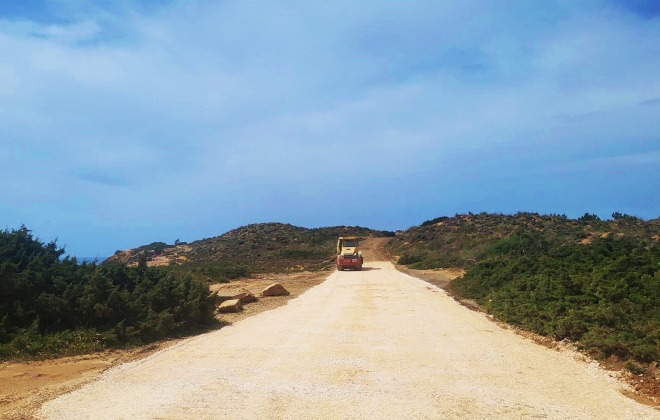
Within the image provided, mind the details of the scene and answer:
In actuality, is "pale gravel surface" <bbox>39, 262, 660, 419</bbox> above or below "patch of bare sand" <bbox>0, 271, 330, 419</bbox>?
above

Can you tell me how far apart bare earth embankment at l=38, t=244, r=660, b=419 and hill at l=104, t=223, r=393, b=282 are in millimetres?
23660

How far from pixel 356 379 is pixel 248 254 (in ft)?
186

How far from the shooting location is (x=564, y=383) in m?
8.24

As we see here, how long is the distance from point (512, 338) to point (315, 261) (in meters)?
43.1

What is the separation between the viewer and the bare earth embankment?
6.93 metres

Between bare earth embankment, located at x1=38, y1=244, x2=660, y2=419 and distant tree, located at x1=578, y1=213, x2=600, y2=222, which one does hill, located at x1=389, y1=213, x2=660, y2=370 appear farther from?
distant tree, located at x1=578, y1=213, x2=600, y2=222

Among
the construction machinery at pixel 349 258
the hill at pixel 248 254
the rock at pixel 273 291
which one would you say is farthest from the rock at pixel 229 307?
the construction machinery at pixel 349 258

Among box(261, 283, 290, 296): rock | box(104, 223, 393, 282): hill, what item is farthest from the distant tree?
box(261, 283, 290, 296): rock

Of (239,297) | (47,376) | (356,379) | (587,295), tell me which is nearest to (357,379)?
(356,379)

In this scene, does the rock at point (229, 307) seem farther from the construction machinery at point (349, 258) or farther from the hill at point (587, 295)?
the construction machinery at point (349, 258)

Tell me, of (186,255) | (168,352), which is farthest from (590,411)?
(186,255)

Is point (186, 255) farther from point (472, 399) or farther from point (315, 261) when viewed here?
point (472, 399)

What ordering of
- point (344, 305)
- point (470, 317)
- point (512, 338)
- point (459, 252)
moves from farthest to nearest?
point (459, 252) → point (344, 305) → point (470, 317) → point (512, 338)

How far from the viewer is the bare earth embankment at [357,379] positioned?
693 centimetres
